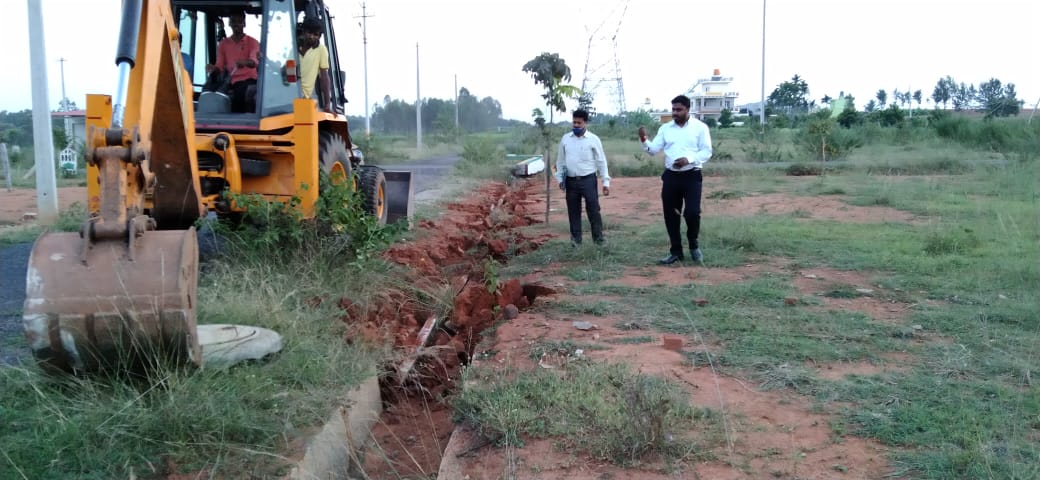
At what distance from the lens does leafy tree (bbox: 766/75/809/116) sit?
56.6 meters

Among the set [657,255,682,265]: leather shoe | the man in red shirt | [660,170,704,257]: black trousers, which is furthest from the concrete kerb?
[660,170,704,257]: black trousers

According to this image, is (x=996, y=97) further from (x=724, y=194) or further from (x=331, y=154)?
(x=331, y=154)

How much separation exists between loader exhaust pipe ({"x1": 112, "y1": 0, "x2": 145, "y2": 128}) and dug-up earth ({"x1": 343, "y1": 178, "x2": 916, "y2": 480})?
1.98 m

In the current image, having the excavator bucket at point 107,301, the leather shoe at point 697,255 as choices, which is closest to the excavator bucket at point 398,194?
the leather shoe at point 697,255

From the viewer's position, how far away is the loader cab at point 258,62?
6.64m

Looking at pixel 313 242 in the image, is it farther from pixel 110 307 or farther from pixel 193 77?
pixel 110 307

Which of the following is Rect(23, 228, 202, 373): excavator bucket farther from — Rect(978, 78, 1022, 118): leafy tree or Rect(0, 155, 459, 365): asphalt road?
Rect(978, 78, 1022, 118): leafy tree

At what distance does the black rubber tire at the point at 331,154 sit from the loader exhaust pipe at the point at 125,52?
2.92 m

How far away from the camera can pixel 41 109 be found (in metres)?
10.3

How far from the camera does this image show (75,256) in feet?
11.1

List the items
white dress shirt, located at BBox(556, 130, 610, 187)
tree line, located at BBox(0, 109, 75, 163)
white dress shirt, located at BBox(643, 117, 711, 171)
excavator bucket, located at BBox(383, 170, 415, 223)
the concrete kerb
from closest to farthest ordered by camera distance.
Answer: the concrete kerb → white dress shirt, located at BBox(643, 117, 711, 171) → white dress shirt, located at BBox(556, 130, 610, 187) → excavator bucket, located at BBox(383, 170, 415, 223) → tree line, located at BBox(0, 109, 75, 163)

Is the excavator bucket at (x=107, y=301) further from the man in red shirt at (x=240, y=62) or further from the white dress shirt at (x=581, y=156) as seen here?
the white dress shirt at (x=581, y=156)

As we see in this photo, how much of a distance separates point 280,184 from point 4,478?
3.94 meters

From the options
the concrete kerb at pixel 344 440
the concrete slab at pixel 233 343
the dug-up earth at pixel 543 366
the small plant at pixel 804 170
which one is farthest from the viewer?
the small plant at pixel 804 170
